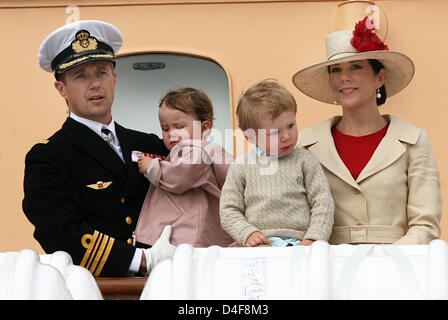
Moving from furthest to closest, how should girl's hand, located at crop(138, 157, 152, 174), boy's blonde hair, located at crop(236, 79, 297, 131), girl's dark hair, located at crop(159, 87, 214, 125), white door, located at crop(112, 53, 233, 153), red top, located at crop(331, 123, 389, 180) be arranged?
white door, located at crop(112, 53, 233, 153), girl's dark hair, located at crop(159, 87, 214, 125), girl's hand, located at crop(138, 157, 152, 174), red top, located at crop(331, 123, 389, 180), boy's blonde hair, located at crop(236, 79, 297, 131)

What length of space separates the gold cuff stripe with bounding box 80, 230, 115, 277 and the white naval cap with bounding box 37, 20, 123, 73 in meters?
0.69

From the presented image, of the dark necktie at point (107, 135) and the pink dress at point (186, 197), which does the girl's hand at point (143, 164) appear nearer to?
the pink dress at point (186, 197)

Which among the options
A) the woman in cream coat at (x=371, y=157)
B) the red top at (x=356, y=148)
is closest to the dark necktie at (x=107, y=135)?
the woman in cream coat at (x=371, y=157)

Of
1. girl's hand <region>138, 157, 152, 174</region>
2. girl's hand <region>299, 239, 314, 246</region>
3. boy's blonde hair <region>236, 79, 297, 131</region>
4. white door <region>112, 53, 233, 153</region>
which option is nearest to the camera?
girl's hand <region>299, 239, 314, 246</region>

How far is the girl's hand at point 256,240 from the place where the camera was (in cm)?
263

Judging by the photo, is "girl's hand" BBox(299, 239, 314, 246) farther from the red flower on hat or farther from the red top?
the red flower on hat

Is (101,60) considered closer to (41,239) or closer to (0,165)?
(41,239)

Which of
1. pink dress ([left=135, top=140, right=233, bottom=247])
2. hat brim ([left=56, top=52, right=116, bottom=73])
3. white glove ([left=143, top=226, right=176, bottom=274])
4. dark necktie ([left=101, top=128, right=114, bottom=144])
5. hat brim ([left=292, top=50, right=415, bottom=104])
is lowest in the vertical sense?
white glove ([left=143, top=226, right=176, bottom=274])

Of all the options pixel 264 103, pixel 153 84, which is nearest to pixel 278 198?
pixel 264 103

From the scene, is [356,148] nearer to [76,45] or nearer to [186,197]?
[186,197]

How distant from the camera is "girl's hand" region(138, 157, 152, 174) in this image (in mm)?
3008

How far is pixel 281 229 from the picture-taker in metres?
2.67

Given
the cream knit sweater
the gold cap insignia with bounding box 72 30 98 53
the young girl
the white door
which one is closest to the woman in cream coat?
the cream knit sweater
